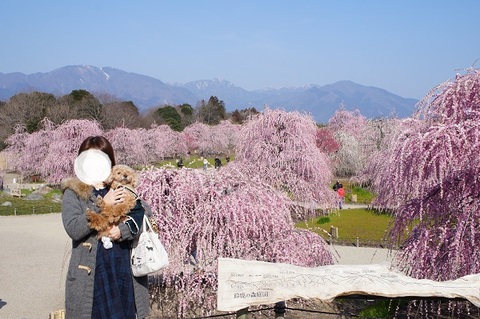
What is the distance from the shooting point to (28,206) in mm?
24453

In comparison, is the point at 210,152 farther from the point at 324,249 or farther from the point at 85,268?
the point at 85,268

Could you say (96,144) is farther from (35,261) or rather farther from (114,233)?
(35,261)

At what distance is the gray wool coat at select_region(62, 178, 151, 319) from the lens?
3518mm

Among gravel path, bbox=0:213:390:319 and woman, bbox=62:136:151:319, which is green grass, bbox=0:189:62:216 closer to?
gravel path, bbox=0:213:390:319

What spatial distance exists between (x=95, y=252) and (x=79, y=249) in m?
0.13

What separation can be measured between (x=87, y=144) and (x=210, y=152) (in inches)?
1923

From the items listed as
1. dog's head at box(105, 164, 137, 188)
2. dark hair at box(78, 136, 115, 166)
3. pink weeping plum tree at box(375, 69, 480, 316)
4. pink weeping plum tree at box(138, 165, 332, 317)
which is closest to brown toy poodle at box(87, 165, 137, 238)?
dog's head at box(105, 164, 137, 188)

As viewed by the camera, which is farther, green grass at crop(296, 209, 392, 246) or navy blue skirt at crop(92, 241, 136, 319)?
green grass at crop(296, 209, 392, 246)

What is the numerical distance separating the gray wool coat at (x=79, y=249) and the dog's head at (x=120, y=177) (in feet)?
0.82

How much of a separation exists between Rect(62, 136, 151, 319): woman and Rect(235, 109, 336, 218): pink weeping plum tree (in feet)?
42.2

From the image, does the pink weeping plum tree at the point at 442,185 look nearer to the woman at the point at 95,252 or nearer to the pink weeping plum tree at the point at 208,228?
the pink weeping plum tree at the point at 208,228

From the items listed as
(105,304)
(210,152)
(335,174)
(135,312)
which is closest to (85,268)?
(105,304)

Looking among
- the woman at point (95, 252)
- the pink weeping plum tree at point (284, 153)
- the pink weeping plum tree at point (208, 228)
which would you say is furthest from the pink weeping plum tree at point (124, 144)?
the woman at point (95, 252)

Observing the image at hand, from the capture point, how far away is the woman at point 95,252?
3.55 metres
